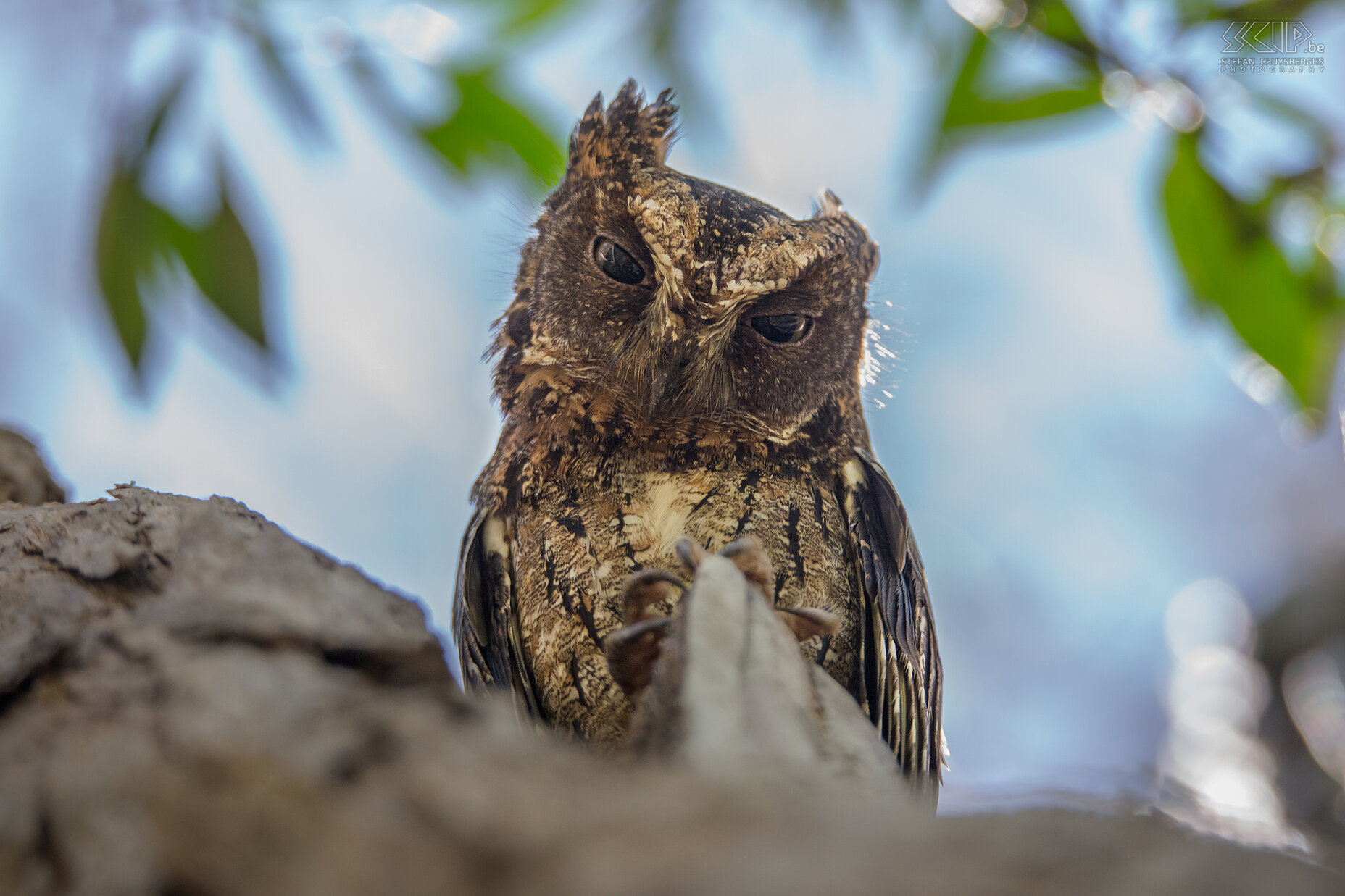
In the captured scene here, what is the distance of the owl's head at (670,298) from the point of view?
1.79 meters

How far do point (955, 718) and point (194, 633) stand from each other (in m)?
7.14

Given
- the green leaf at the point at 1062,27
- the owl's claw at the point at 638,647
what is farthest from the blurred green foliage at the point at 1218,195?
the owl's claw at the point at 638,647

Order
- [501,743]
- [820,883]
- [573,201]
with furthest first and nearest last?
[573,201]
[501,743]
[820,883]

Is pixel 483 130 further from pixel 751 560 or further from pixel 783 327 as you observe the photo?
pixel 751 560

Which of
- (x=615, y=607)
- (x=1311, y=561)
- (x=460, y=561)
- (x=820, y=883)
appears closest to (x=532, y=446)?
(x=460, y=561)

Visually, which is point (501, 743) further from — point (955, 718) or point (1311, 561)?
point (955, 718)

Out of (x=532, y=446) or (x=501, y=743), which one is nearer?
(x=501, y=743)

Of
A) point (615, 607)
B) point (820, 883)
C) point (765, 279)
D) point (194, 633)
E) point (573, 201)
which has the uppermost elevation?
point (573, 201)

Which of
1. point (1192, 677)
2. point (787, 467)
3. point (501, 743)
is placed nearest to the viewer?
point (501, 743)

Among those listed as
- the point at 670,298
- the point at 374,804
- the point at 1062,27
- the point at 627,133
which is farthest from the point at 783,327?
the point at 374,804

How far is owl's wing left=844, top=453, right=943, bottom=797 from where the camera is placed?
1819 mm

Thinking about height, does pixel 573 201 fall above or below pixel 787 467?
above

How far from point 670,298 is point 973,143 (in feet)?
2.02

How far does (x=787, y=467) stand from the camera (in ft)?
6.32
